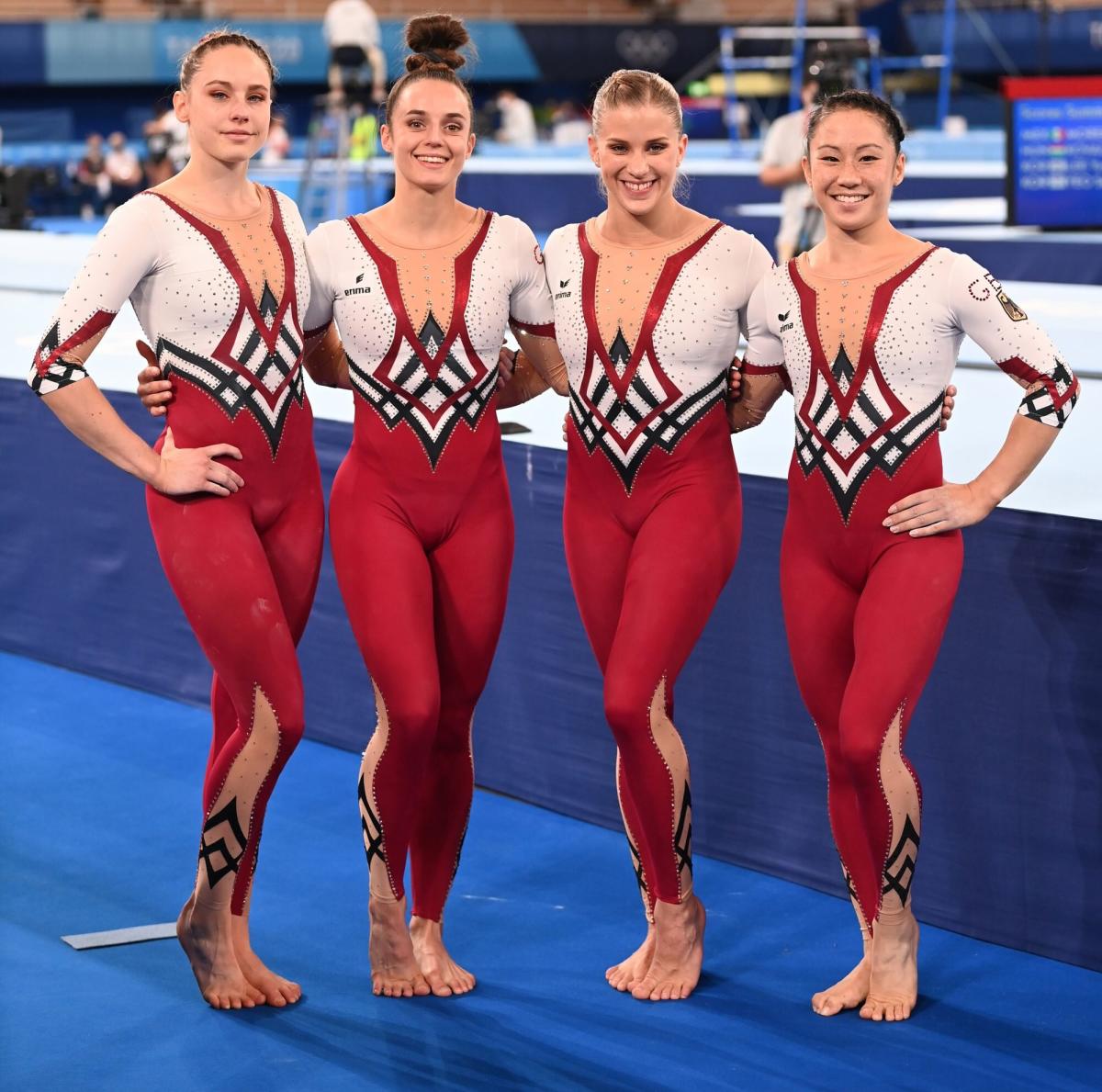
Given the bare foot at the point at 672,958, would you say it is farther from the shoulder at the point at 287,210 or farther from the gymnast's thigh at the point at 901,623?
the shoulder at the point at 287,210

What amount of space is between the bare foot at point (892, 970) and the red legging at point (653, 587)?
361 mm

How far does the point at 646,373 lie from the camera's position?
3.02 m

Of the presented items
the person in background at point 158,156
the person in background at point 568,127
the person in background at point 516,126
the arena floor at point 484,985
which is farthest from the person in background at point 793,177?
the person in background at point 516,126

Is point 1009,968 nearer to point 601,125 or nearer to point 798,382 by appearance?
point 798,382

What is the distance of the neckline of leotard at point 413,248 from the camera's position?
3.03 metres

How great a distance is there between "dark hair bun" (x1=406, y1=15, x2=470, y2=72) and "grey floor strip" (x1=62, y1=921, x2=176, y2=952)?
69.0 inches

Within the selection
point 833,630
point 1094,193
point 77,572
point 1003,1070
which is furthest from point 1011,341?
point 1094,193

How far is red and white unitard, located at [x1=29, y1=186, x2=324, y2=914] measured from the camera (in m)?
2.87

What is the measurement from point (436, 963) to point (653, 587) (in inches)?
32.9

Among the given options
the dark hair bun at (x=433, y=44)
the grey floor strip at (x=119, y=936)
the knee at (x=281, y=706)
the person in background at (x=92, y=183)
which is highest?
the person in background at (x=92, y=183)

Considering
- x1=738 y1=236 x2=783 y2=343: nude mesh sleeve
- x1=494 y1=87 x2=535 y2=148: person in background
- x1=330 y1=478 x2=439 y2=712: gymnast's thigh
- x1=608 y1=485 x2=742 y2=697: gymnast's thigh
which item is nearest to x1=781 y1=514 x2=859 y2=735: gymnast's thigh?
x1=608 y1=485 x2=742 y2=697: gymnast's thigh

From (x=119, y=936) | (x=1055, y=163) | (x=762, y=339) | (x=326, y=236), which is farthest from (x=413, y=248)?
(x=1055, y=163)

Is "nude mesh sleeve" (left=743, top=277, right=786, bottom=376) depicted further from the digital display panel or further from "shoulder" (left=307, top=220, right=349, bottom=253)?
the digital display panel

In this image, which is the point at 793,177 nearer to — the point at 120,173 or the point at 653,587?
the point at 653,587
